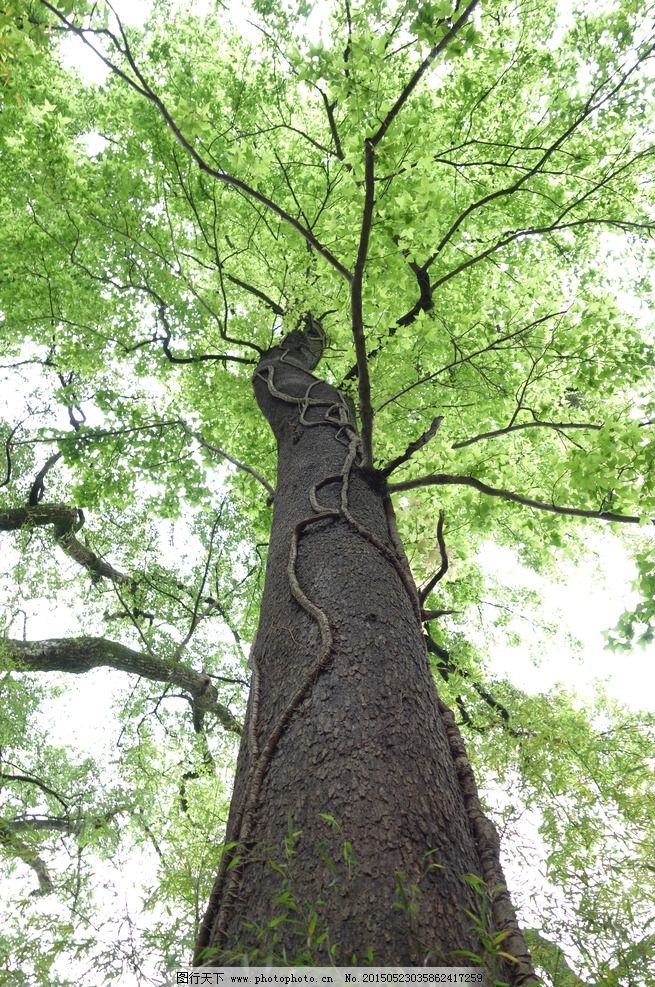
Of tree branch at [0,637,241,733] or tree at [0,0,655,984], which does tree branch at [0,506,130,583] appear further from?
tree branch at [0,637,241,733]

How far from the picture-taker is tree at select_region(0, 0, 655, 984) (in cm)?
141

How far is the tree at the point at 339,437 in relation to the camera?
1.41m

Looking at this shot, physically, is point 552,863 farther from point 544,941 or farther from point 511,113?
point 511,113

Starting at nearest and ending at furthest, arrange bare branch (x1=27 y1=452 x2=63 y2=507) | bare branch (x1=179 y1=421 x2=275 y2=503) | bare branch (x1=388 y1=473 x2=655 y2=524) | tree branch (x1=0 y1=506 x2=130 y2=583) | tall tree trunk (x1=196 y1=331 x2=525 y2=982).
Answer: tall tree trunk (x1=196 y1=331 x2=525 y2=982)
bare branch (x1=388 y1=473 x2=655 y2=524)
bare branch (x1=179 y1=421 x2=275 y2=503)
tree branch (x1=0 y1=506 x2=130 y2=583)
bare branch (x1=27 y1=452 x2=63 y2=507)

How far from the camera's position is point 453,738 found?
1803 millimetres

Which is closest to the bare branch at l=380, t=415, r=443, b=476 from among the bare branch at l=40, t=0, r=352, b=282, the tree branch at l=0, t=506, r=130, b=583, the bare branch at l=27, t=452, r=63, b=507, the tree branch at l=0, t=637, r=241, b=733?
the bare branch at l=40, t=0, r=352, b=282

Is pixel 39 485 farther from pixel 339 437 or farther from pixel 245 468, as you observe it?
pixel 339 437

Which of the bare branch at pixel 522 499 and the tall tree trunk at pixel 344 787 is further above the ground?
the bare branch at pixel 522 499

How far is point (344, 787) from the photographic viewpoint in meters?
1.41

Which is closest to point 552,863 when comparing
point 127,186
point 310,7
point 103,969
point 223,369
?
point 103,969

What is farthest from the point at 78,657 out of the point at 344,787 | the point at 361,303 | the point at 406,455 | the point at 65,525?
the point at 344,787

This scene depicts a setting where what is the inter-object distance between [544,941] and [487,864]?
225mm

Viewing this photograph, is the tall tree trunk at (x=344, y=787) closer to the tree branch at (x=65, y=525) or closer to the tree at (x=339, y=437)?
the tree at (x=339, y=437)

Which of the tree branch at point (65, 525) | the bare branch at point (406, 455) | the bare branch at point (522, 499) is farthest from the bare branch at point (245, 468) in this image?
the tree branch at point (65, 525)
